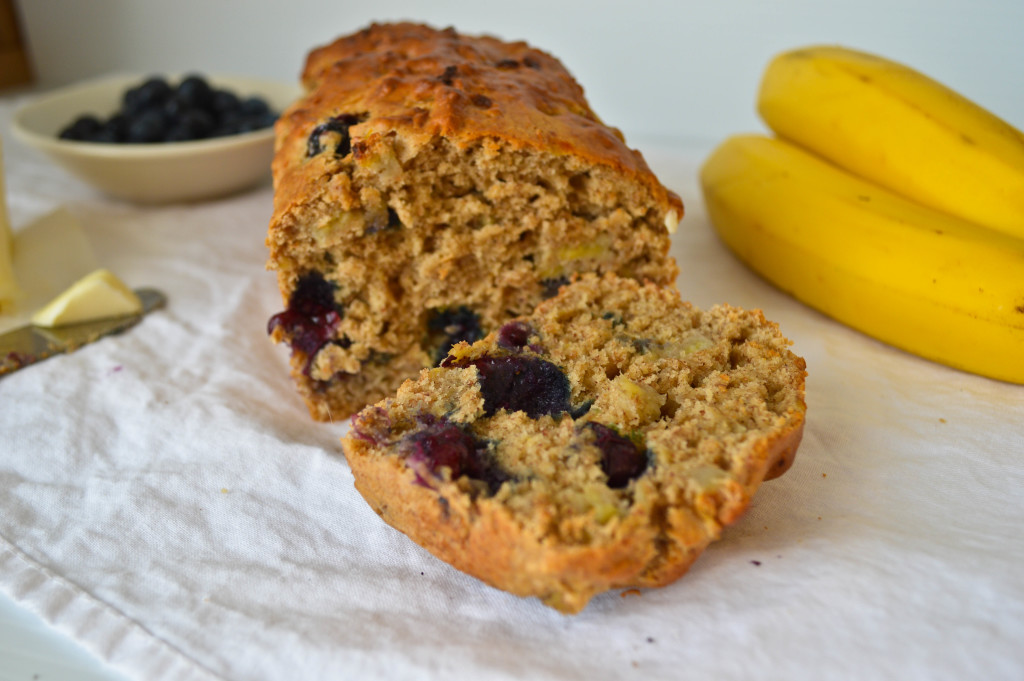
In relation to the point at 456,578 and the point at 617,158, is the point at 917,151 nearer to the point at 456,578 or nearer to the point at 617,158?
the point at 617,158

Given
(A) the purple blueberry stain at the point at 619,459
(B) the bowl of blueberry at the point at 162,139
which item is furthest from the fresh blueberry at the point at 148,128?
(A) the purple blueberry stain at the point at 619,459

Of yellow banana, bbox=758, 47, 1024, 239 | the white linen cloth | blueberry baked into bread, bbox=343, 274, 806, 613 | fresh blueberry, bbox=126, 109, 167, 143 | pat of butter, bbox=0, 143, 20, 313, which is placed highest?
yellow banana, bbox=758, 47, 1024, 239

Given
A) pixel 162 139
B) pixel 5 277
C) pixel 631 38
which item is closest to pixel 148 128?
pixel 162 139

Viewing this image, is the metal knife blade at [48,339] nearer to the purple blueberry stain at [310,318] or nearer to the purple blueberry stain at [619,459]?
the purple blueberry stain at [310,318]

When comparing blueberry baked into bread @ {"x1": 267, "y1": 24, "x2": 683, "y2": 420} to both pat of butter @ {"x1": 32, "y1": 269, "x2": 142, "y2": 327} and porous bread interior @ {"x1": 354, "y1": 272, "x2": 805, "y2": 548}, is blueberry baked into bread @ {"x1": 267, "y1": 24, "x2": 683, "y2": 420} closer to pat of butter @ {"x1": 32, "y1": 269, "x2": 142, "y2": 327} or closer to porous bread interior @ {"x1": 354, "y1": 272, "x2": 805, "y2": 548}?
porous bread interior @ {"x1": 354, "y1": 272, "x2": 805, "y2": 548}

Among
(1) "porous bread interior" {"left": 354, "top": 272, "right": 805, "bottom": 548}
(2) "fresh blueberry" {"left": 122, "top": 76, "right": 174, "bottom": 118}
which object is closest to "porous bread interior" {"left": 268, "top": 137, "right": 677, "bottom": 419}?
(1) "porous bread interior" {"left": 354, "top": 272, "right": 805, "bottom": 548}
